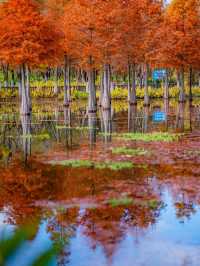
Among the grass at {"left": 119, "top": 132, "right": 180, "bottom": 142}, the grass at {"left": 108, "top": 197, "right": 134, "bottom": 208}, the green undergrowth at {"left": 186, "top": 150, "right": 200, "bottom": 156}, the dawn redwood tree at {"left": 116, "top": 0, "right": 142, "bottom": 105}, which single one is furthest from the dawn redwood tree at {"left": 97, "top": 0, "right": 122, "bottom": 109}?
the grass at {"left": 108, "top": 197, "right": 134, "bottom": 208}

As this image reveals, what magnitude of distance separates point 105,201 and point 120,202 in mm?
331

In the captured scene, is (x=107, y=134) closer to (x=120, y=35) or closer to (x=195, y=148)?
(x=195, y=148)

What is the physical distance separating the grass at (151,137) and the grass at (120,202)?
9.63 m

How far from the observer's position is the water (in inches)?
316

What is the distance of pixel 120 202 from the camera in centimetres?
1077

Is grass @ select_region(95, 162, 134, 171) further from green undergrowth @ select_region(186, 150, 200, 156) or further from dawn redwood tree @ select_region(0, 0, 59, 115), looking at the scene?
dawn redwood tree @ select_region(0, 0, 59, 115)

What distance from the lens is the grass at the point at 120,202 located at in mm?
10594

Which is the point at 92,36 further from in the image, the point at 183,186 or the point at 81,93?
the point at 183,186

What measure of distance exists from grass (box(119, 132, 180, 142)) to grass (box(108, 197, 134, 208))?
963 cm

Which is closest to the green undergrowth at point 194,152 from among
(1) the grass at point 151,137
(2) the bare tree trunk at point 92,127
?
(1) the grass at point 151,137

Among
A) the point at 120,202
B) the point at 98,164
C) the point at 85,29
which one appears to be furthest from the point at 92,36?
the point at 120,202

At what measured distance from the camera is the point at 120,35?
37.4 m

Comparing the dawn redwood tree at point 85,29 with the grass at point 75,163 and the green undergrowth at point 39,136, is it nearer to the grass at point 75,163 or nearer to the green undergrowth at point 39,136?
the green undergrowth at point 39,136

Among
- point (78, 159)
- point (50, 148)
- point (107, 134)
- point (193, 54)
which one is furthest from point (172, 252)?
point (193, 54)
